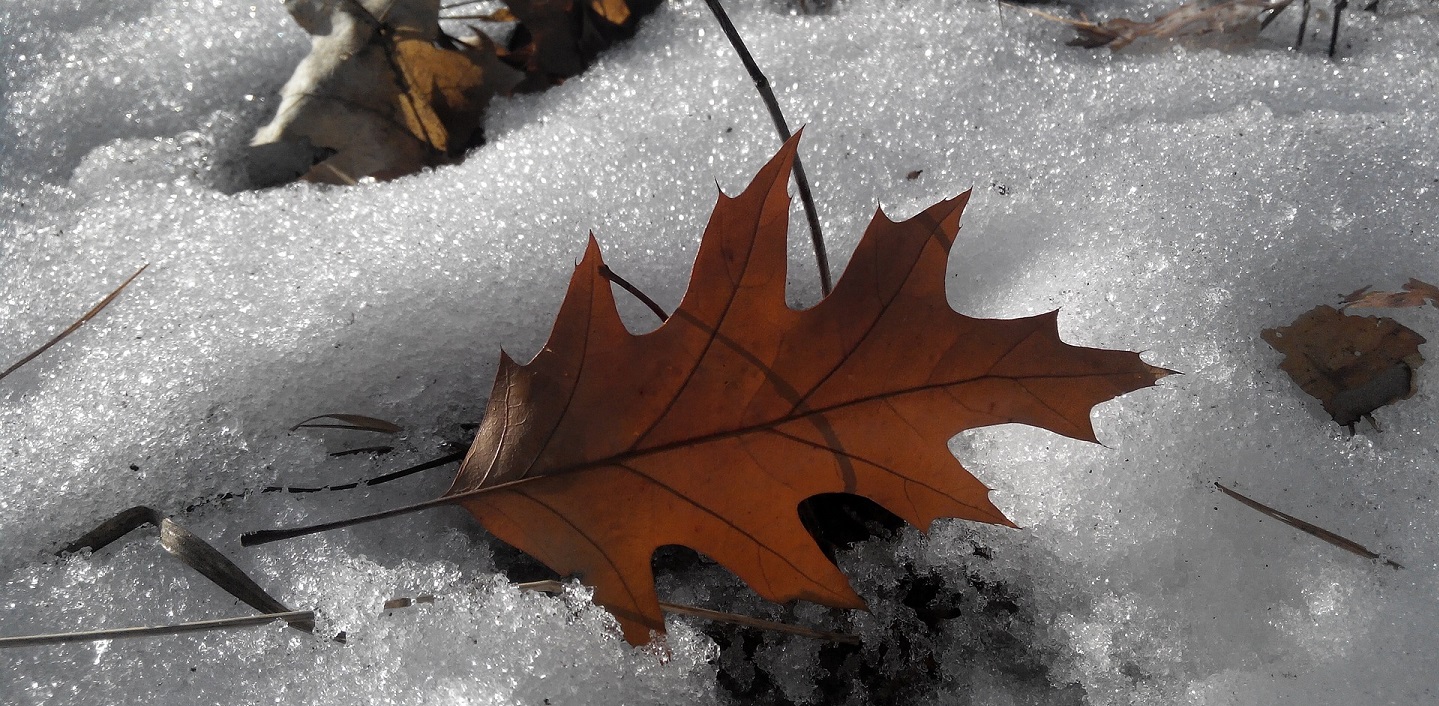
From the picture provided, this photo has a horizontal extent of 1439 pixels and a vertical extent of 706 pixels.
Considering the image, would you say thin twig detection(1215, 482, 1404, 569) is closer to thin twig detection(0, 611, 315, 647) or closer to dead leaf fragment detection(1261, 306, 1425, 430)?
dead leaf fragment detection(1261, 306, 1425, 430)

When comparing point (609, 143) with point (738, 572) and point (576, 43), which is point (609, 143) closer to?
point (576, 43)

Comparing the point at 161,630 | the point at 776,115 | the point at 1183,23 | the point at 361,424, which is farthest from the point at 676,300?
the point at 1183,23

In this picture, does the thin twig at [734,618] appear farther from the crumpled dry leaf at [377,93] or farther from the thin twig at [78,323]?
the crumpled dry leaf at [377,93]

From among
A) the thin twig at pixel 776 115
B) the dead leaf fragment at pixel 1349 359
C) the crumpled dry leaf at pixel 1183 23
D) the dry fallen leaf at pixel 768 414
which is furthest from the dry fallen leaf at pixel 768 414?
the crumpled dry leaf at pixel 1183 23

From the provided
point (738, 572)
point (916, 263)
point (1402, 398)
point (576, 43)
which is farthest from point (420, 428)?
point (1402, 398)

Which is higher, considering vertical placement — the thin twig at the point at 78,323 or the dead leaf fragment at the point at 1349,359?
the thin twig at the point at 78,323

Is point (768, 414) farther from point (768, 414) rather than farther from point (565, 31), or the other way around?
point (565, 31)
